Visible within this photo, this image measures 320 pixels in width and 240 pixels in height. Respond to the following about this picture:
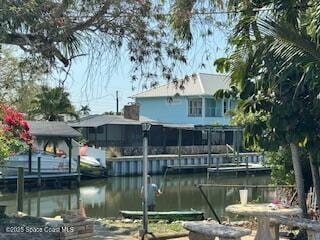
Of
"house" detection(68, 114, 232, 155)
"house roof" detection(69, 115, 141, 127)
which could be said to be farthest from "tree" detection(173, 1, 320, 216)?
"house roof" detection(69, 115, 141, 127)

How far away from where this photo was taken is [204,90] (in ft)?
146

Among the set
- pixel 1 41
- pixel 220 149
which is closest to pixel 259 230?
pixel 1 41

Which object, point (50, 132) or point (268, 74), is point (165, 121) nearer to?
point (50, 132)

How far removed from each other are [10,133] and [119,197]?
16.4m

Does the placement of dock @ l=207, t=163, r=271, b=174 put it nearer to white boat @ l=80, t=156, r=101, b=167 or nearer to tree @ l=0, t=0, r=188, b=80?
white boat @ l=80, t=156, r=101, b=167

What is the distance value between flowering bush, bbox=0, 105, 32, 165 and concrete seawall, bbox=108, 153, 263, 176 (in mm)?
25022

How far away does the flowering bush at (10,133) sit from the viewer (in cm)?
1001

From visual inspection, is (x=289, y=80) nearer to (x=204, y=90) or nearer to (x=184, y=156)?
(x=184, y=156)

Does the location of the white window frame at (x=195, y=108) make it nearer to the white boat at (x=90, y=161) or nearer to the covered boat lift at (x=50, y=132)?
the white boat at (x=90, y=161)

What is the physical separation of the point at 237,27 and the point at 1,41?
3.37m

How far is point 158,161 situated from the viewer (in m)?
38.4

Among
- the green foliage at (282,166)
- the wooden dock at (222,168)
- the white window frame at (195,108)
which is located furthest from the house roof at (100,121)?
the green foliage at (282,166)

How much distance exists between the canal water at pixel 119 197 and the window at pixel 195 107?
11.1m

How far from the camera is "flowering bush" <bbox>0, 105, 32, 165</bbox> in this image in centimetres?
1001
